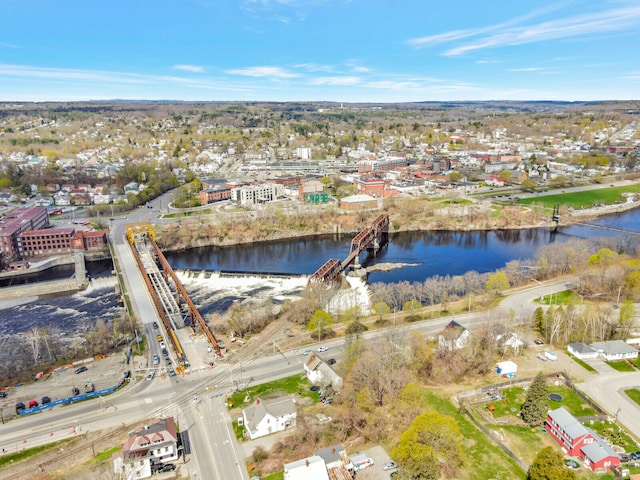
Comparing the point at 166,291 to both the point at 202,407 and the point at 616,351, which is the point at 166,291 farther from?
the point at 616,351

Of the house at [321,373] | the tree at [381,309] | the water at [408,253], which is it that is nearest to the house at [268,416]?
the house at [321,373]

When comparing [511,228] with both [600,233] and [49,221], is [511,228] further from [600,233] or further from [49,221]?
[49,221]

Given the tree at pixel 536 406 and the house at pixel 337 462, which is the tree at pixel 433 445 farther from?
the tree at pixel 536 406

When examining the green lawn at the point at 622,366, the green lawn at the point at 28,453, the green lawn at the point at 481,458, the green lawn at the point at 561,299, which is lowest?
the green lawn at the point at 28,453

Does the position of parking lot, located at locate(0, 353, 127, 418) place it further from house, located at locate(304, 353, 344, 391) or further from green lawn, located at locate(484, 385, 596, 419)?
green lawn, located at locate(484, 385, 596, 419)

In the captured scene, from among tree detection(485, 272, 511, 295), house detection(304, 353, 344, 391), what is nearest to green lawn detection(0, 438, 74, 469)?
house detection(304, 353, 344, 391)

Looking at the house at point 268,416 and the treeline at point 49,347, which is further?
the treeline at point 49,347
